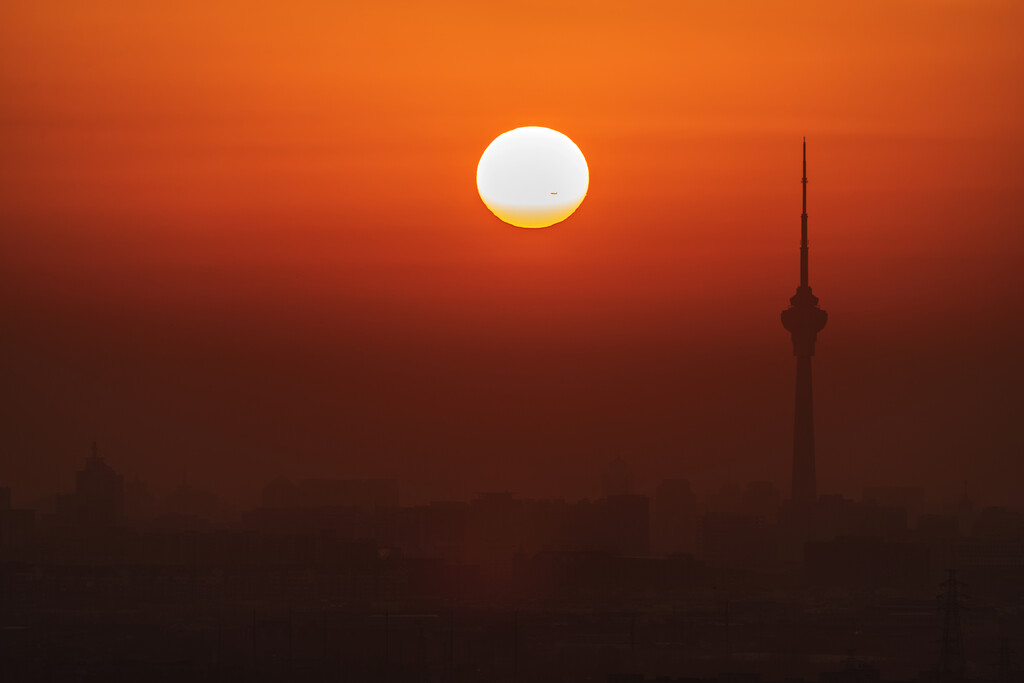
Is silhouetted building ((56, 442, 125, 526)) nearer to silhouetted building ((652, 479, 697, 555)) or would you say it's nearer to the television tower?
silhouetted building ((652, 479, 697, 555))

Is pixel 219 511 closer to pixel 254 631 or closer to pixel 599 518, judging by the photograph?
pixel 599 518

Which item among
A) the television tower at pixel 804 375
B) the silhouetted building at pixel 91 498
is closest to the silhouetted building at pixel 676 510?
the television tower at pixel 804 375

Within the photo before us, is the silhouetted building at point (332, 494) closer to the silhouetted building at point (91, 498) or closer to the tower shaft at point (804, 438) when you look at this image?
the silhouetted building at point (91, 498)

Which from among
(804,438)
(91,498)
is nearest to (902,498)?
(804,438)

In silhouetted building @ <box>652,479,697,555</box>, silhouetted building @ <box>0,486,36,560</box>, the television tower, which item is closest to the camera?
silhouetted building @ <box>0,486,36,560</box>

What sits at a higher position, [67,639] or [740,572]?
[740,572]

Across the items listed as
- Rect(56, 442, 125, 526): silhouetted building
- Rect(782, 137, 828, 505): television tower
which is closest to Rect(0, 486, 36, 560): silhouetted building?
Rect(56, 442, 125, 526): silhouetted building

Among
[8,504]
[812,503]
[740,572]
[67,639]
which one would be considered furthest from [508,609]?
[812,503]

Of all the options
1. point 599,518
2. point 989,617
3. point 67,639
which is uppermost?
point 599,518
